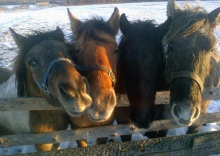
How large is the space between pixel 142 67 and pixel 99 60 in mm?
670

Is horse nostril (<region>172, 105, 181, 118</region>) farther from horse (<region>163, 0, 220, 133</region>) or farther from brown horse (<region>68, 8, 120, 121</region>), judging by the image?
brown horse (<region>68, 8, 120, 121</region>)

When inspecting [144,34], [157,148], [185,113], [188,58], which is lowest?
[157,148]

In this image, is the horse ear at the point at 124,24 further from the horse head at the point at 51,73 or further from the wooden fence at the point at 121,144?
the wooden fence at the point at 121,144

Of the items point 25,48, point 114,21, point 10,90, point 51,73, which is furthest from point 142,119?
point 10,90

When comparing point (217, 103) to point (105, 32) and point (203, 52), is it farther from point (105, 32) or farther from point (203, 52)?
point (105, 32)

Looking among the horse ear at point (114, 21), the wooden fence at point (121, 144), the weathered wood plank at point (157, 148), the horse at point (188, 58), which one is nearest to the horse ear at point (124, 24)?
the horse ear at point (114, 21)

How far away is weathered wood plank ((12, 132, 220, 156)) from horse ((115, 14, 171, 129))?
43 cm

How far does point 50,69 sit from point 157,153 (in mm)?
2144

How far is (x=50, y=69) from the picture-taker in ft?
8.61

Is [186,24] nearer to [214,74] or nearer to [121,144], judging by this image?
[214,74]

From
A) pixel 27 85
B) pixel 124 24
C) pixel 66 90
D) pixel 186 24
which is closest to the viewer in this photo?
pixel 66 90

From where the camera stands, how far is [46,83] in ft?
8.83

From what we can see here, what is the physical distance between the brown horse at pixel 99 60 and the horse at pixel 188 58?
0.83 meters

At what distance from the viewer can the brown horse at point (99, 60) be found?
2.34 metres
